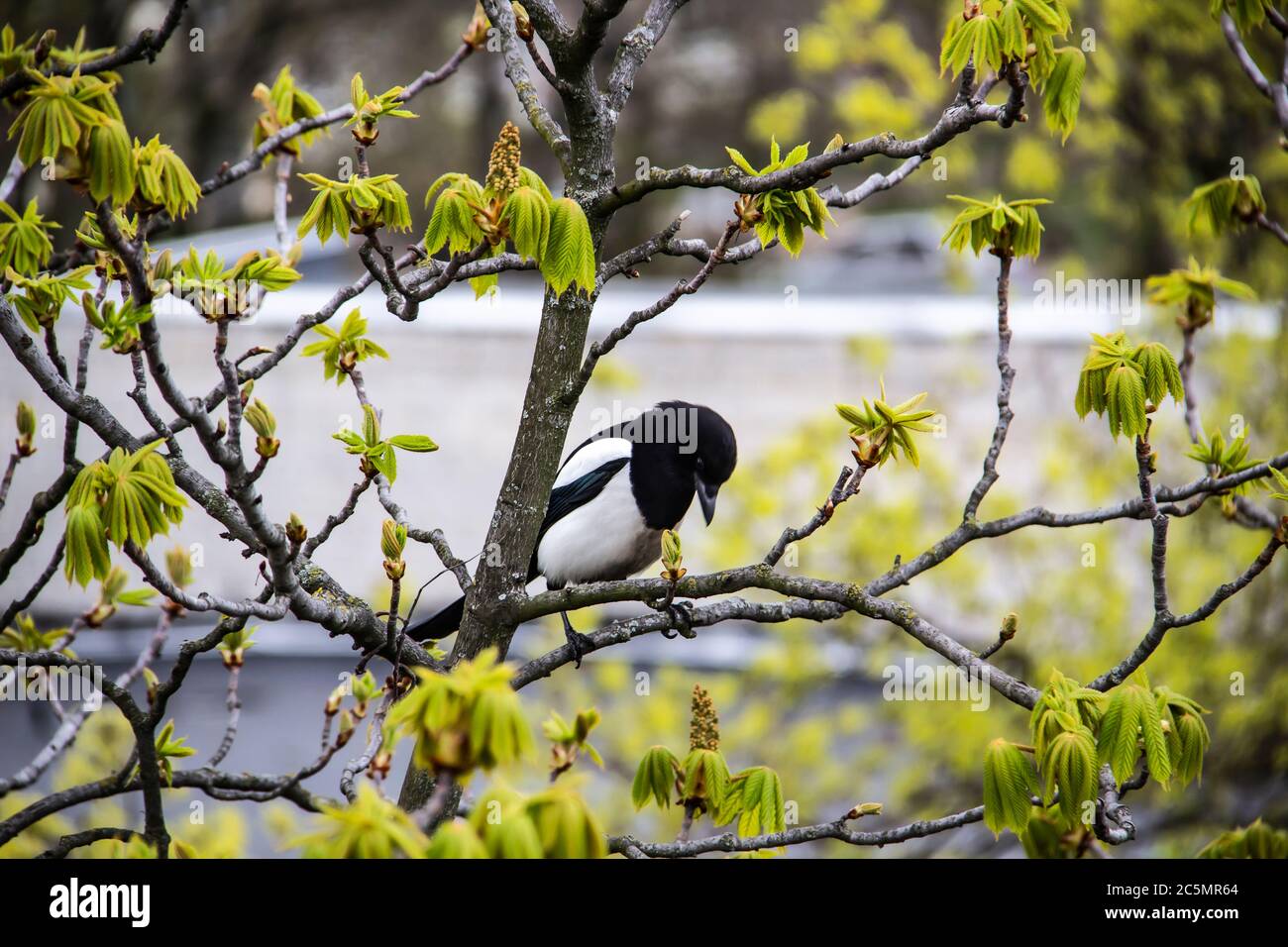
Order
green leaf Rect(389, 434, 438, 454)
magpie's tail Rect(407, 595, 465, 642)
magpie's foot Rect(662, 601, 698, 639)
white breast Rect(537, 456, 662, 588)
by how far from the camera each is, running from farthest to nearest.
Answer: white breast Rect(537, 456, 662, 588), magpie's tail Rect(407, 595, 465, 642), magpie's foot Rect(662, 601, 698, 639), green leaf Rect(389, 434, 438, 454)

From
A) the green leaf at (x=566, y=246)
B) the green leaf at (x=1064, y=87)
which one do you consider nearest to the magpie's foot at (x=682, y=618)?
the green leaf at (x=566, y=246)

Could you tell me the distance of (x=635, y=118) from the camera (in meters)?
17.1

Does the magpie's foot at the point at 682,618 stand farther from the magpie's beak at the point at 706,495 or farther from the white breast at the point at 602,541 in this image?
the white breast at the point at 602,541

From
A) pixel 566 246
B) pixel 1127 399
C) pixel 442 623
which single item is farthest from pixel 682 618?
pixel 442 623

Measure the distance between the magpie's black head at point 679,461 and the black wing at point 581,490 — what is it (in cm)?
8

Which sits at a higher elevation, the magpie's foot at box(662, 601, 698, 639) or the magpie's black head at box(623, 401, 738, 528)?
the magpie's black head at box(623, 401, 738, 528)

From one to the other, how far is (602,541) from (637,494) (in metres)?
0.18

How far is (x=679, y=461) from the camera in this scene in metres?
3.83

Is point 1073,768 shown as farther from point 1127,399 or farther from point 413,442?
point 413,442

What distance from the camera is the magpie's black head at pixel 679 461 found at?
12.2 ft

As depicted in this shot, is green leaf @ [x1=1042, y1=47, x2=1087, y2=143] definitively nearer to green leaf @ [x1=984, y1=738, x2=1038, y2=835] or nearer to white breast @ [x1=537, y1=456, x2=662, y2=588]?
green leaf @ [x1=984, y1=738, x2=1038, y2=835]

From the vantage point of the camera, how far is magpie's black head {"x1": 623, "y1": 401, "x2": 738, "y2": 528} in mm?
3729

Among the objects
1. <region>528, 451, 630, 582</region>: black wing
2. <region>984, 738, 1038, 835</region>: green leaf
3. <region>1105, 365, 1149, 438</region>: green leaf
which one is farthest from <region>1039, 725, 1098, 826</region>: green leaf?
<region>528, 451, 630, 582</region>: black wing

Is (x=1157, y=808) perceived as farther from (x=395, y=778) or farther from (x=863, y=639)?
(x=395, y=778)
